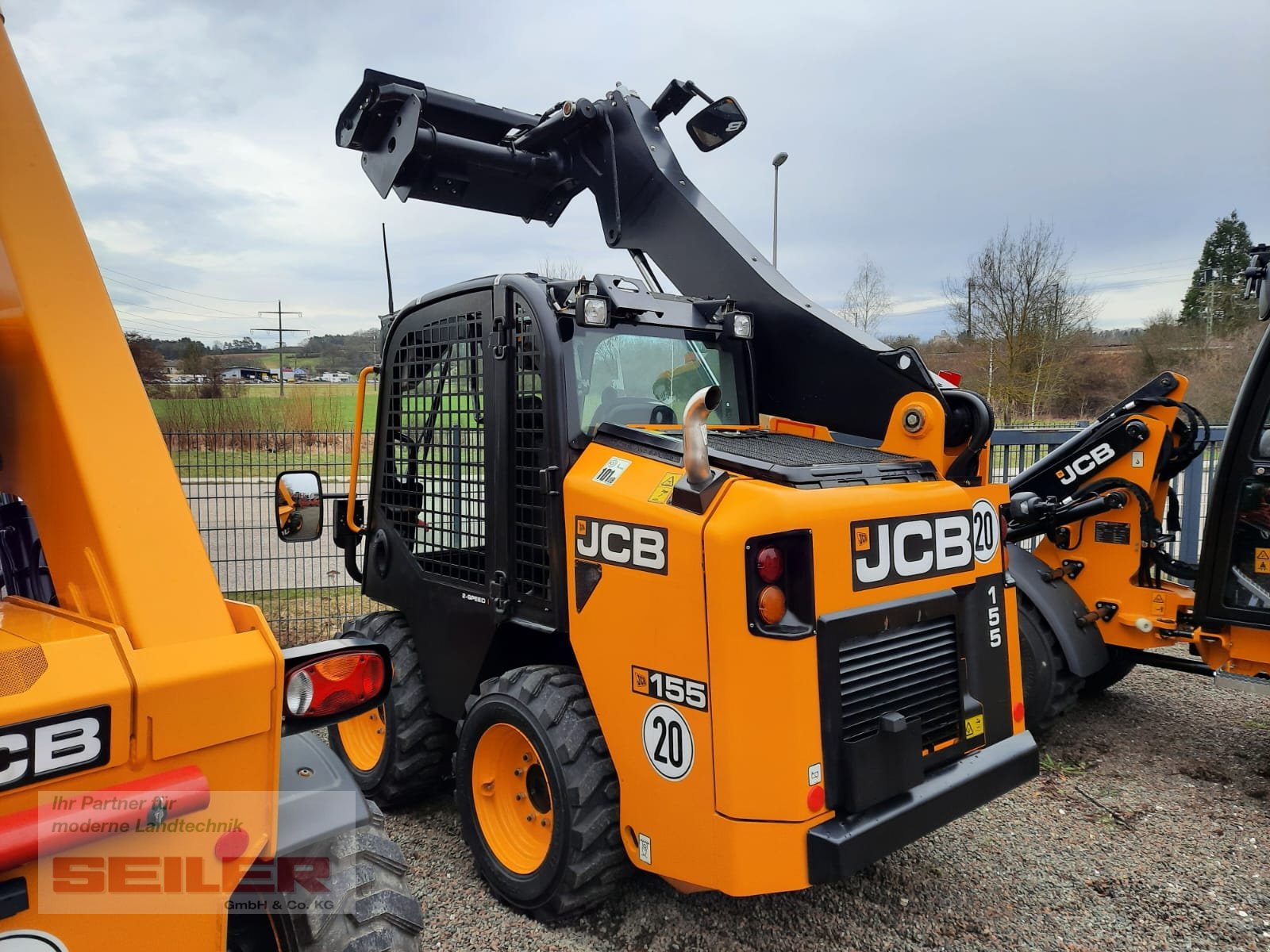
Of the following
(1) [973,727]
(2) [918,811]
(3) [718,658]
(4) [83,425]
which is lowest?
(2) [918,811]

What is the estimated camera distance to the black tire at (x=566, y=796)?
281cm

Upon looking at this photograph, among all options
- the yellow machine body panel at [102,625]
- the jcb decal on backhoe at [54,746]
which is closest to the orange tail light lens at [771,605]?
the yellow machine body panel at [102,625]

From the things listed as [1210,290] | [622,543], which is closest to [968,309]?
[1210,290]

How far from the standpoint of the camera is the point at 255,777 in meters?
1.45

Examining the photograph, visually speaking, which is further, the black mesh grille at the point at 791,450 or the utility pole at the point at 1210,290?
the utility pole at the point at 1210,290

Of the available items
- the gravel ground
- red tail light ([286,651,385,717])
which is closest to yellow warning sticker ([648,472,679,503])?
red tail light ([286,651,385,717])

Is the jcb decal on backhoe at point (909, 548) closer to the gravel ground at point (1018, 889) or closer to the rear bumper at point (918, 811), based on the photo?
the rear bumper at point (918, 811)

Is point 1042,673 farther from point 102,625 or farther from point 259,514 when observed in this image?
point 259,514

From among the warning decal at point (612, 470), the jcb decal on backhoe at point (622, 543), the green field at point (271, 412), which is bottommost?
the jcb decal on backhoe at point (622, 543)

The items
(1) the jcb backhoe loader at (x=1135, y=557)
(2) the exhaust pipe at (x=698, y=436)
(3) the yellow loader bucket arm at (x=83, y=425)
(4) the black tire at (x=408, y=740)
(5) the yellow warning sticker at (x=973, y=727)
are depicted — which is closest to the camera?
(3) the yellow loader bucket arm at (x=83, y=425)

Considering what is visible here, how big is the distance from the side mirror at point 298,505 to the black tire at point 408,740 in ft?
2.11

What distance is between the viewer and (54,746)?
4.05ft

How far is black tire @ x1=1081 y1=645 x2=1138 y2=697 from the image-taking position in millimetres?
4961

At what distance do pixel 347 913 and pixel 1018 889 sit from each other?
110 inches
